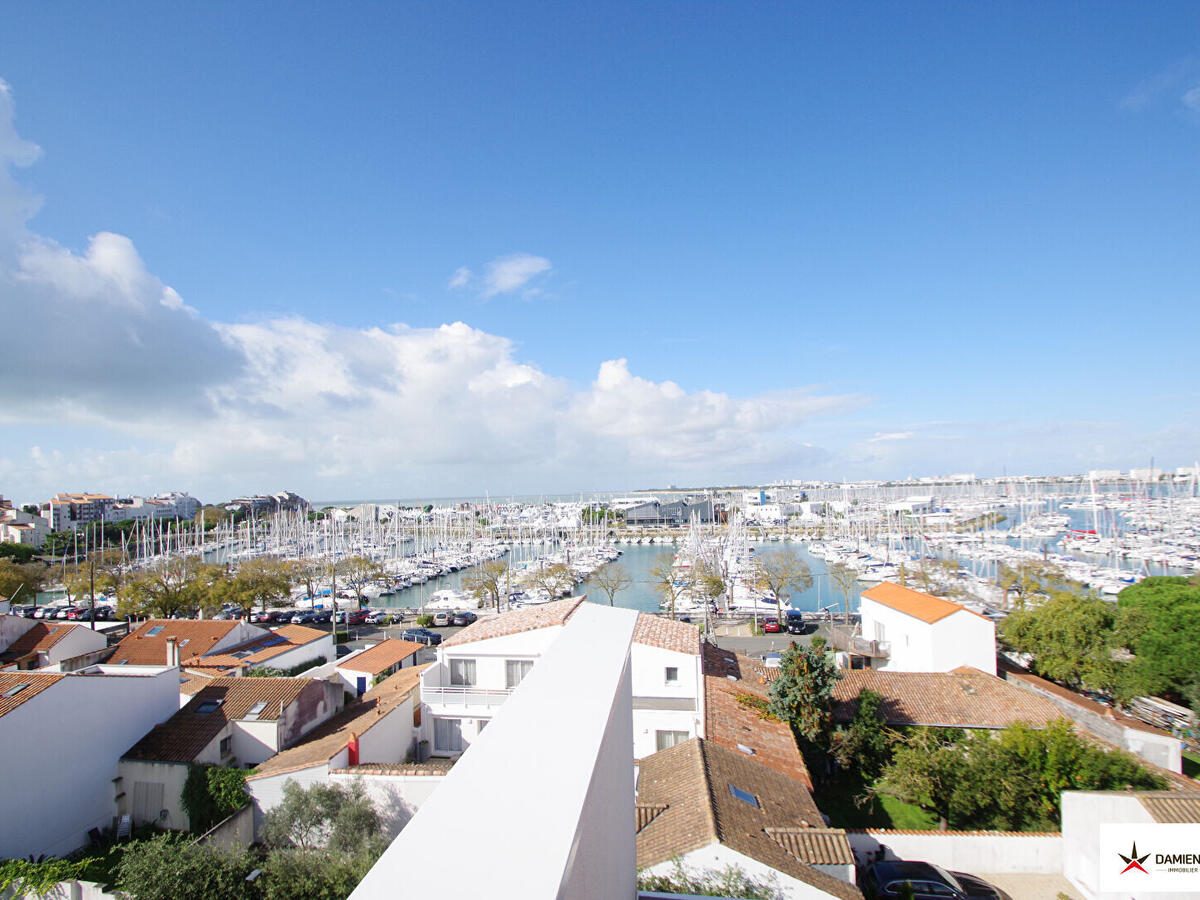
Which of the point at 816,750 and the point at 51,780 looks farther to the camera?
the point at 816,750

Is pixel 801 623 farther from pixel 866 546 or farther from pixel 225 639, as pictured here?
pixel 866 546

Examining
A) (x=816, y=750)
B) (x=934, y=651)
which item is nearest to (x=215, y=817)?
(x=816, y=750)

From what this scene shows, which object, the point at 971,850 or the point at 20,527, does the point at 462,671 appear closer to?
the point at 971,850

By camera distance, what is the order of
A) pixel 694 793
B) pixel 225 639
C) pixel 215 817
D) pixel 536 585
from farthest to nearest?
pixel 536 585 → pixel 225 639 → pixel 215 817 → pixel 694 793

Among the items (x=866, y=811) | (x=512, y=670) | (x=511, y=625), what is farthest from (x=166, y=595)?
(x=866, y=811)

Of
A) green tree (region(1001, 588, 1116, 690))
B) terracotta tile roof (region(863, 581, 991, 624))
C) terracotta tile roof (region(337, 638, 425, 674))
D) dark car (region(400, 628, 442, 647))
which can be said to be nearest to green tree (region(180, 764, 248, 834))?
terracotta tile roof (region(337, 638, 425, 674))

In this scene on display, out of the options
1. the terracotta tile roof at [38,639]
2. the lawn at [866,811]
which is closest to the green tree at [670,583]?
the lawn at [866,811]
